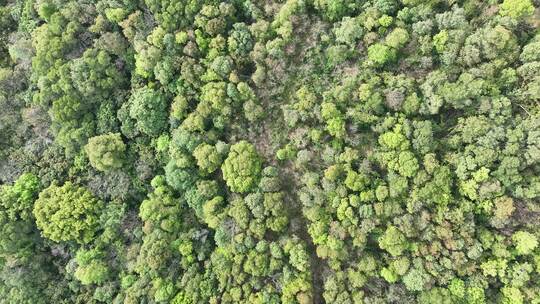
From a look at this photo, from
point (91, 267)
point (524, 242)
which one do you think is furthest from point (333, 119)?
point (91, 267)

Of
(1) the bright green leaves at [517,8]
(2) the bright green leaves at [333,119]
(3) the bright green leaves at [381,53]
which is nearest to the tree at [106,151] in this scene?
(2) the bright green leaves at [333,119]

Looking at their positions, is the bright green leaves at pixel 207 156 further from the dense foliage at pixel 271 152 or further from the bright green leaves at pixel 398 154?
the bright green leaves at pixel 398 154

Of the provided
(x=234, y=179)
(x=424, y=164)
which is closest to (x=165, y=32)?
(x=234, y=179)

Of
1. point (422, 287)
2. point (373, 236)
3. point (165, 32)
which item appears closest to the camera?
point (422, 287)

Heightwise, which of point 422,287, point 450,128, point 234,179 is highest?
point 450,128

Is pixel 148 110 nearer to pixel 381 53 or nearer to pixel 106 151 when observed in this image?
pixel 106 151

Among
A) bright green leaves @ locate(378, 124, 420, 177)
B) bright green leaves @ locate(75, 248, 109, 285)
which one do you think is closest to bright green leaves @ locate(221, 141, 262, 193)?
bright green leaves @ locate(378, 124, 420, 177)

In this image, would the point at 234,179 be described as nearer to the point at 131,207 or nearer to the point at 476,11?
the point at 131,207
